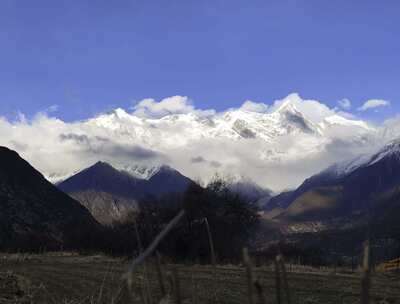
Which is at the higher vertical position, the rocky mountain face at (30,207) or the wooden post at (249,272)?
the rocky mountain face at (30,207)

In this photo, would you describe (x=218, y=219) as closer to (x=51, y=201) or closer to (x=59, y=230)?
(x=59, y=230)

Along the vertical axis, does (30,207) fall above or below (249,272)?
above

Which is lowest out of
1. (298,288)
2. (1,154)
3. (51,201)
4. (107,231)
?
(298,288)

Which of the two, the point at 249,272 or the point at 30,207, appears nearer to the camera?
the point at 249,272

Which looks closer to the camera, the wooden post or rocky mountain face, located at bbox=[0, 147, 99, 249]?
the wooden post

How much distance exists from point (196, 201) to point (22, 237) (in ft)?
213

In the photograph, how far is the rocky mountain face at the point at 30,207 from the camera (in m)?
126

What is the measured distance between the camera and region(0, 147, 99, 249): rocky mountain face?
126 meters

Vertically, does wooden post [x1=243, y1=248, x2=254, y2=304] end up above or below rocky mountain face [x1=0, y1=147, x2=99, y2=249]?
below

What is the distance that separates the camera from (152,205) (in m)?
77.1

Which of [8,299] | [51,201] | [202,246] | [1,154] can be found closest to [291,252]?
[202,246]

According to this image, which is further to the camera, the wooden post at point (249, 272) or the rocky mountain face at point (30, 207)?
the rocky mountain face at point (30, 207)

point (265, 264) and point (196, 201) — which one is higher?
point (196, 201)

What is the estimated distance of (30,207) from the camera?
15188 cm
